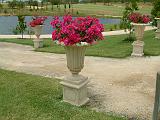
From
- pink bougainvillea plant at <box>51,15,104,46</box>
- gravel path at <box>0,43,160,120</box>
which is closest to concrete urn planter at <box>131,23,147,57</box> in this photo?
gravel path at <box>0,43,160,120</box>

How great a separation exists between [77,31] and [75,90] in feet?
4.61

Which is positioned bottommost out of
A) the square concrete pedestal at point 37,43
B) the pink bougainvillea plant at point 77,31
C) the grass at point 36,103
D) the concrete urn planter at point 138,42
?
the grass at point 36,103

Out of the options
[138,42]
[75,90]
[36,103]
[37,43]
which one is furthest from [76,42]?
[37,43]

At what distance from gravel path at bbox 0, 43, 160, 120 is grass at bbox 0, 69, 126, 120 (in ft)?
2.13

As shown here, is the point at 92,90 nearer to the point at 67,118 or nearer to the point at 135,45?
the point at 67,118

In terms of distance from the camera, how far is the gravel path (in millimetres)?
6746

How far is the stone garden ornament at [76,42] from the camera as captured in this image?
6129 millimetres

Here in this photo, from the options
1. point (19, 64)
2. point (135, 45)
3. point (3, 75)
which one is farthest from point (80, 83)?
point (135, 45)

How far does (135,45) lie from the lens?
12.5 m

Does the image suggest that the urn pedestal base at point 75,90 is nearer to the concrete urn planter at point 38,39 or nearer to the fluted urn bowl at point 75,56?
the fluted urn bowl at point 75,56

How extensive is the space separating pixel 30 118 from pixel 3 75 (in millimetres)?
3556

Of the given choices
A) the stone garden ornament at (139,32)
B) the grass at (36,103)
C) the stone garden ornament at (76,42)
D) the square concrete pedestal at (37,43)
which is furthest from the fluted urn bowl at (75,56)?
the square concrete pedestal at (37,43)

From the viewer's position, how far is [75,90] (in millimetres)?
6562

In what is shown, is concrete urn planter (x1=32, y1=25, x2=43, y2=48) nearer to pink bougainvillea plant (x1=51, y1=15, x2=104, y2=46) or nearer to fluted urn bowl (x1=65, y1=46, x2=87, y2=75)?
pink bougainvillea plant (x1=51, y1=15, x2=104, y2=46)
